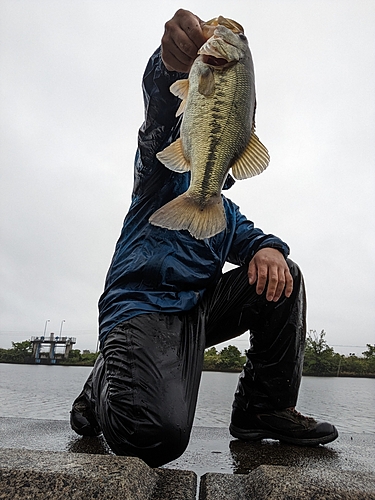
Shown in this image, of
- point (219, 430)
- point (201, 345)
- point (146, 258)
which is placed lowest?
point (219, 430)

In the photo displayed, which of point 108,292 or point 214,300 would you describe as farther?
point 214,300

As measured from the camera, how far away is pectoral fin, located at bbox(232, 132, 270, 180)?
2.12m

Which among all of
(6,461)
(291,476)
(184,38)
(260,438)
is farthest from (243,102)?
(260,438)

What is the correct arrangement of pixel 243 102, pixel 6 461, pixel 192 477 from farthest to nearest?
pixel 243 102, pixel 192 477, pixel 6 461

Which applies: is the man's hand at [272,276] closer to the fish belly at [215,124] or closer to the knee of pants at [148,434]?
the fish belly at [215,124]

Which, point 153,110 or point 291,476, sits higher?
point 153,110

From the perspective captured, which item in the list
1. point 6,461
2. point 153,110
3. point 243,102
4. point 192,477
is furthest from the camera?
point 153,110

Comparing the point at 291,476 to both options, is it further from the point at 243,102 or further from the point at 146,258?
the point at 243,102

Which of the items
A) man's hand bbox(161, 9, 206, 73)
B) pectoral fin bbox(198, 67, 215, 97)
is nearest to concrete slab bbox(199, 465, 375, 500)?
pectoral fin bbox(198, 67, 215, 97)

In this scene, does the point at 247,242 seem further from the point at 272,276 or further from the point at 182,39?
the point at 182,39

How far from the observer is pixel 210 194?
202 centimetres

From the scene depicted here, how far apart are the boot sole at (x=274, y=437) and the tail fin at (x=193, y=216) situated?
4.09ft

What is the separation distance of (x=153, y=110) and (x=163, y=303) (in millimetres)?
1084

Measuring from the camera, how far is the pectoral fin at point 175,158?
6.70 ft
